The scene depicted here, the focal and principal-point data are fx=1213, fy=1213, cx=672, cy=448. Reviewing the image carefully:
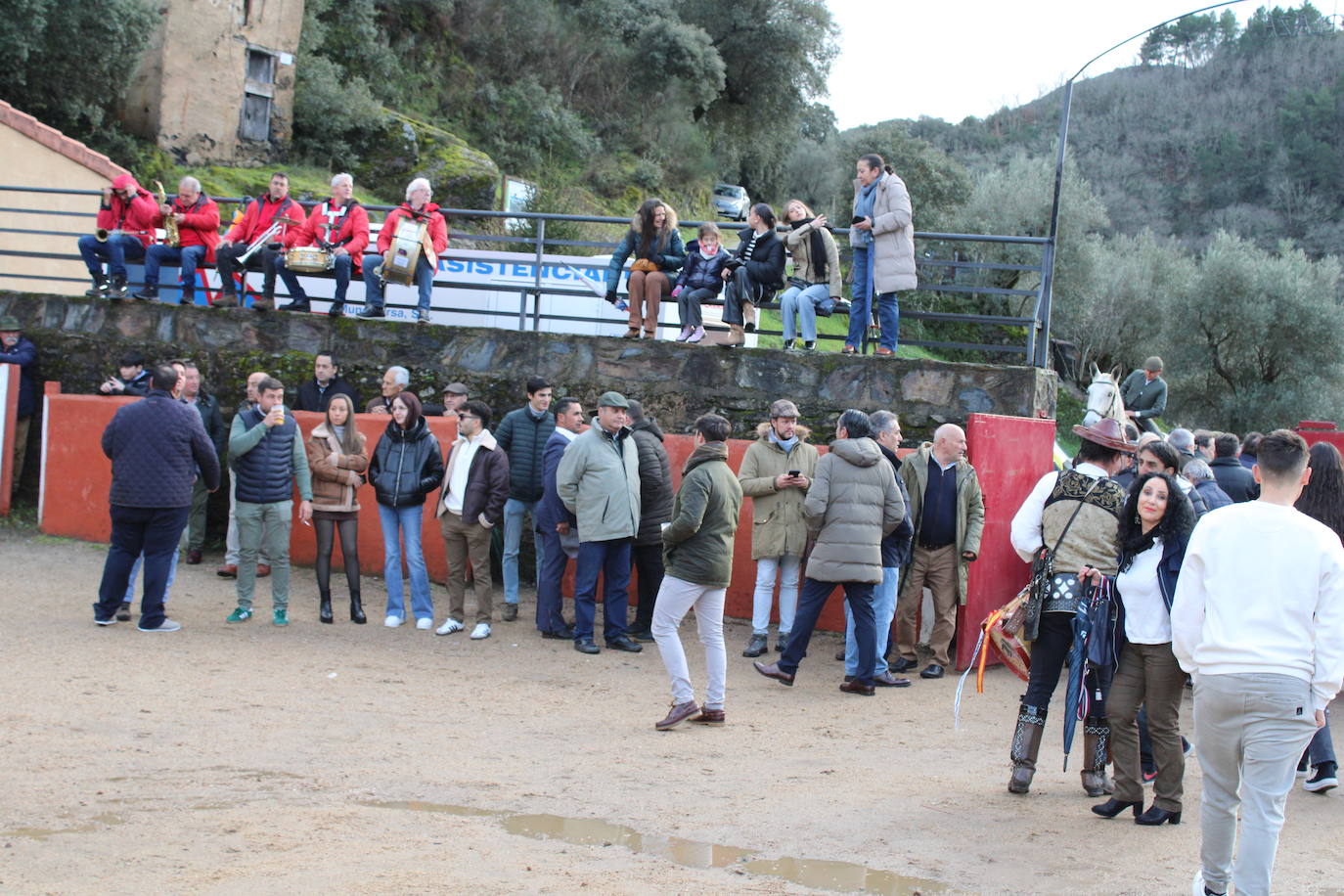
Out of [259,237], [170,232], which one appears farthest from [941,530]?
[170,232]

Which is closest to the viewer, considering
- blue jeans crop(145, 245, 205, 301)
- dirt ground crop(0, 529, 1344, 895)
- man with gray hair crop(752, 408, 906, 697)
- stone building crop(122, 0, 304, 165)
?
dirt ground crop(0, 529, 1344, 895)

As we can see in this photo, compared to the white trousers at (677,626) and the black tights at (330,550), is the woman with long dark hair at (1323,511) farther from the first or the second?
the black tights at (330,550)

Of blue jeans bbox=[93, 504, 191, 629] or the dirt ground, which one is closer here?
the dirt ground

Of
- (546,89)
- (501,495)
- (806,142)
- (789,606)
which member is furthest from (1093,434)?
(806,142)

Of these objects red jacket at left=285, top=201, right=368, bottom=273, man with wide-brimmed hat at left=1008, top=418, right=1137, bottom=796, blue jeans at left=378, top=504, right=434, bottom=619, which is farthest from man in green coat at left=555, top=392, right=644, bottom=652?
red jacket at left=285, top=201, right=368, bottom=273

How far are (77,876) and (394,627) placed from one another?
5142 mm

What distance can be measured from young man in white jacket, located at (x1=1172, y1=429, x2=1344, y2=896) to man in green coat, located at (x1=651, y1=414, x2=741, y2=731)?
3.26 meters

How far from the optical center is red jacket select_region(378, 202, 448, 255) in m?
12.0

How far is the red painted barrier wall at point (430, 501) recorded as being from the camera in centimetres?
913

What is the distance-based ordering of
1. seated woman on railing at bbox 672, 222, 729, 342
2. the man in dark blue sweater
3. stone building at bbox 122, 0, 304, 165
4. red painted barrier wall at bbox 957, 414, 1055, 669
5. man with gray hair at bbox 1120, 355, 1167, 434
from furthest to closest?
stone building at bbox 122, 0, 304, 165 → man with gray hair at bbox 1120, 355, 1167, 434 → seated woman on railing at bbox 672, 222, 729, 342 → red painted barrier wall at bbox 957, 414, 1055, 669 → the man in dark blue sweater

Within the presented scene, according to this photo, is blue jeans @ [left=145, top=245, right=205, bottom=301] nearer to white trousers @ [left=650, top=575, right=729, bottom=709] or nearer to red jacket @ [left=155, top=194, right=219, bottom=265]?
red jacket @ [left=155, top=194, right=219, bottom=265]

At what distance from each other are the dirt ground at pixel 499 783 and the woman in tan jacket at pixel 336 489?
556mm

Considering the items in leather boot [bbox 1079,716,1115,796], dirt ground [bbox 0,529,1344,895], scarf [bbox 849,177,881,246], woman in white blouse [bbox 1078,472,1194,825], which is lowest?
dirt ground [bbox 0,529,1344,895]

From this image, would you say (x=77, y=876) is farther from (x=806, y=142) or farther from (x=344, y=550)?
(x=806, y=142)
